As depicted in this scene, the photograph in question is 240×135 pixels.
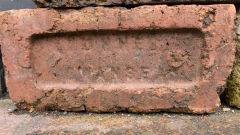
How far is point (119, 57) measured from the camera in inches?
64.5

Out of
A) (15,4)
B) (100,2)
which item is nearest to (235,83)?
(100,2)

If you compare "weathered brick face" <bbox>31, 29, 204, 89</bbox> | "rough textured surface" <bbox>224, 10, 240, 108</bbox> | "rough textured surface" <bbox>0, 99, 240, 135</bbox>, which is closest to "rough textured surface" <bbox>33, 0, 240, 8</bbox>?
"weathered brick face" <bbox>31, 29, 204, 89</bbox>

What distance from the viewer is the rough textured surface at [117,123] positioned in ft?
4.52

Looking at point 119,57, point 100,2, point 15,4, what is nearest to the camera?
point 100,2

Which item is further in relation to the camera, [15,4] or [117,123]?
[15,4]

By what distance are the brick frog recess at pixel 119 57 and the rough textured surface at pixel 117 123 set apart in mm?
75

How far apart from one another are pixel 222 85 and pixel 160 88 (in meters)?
0.57

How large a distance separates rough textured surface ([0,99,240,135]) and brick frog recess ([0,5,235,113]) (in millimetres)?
75

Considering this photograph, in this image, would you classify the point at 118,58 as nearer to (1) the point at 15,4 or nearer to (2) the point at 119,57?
(2) the point at 119,57

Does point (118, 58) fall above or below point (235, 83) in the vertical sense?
above

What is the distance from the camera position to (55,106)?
1700mm

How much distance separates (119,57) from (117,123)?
63 cm

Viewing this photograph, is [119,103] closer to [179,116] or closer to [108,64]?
[108,64]

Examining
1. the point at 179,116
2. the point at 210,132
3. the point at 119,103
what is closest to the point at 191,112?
the point at 179,116
